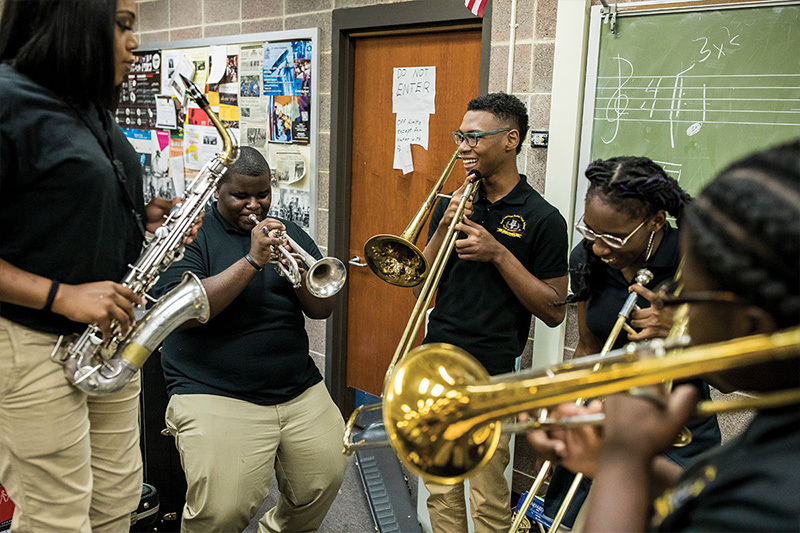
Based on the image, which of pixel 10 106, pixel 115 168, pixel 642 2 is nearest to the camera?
pixel 10 106

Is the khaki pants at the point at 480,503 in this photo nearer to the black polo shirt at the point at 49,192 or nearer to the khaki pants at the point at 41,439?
the khaki pants at the point at 41,439

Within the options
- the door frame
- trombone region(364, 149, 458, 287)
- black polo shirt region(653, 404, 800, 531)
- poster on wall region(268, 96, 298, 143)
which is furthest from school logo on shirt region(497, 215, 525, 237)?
poster on wall region(268, 96, 298, 143)

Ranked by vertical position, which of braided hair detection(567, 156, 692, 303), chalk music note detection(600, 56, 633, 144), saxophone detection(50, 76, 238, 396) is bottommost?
saxophone detection(50, 76, 238, 396)

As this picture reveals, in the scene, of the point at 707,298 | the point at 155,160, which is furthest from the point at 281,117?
the point at 707,298

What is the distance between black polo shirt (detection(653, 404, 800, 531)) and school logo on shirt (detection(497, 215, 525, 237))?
1.62m

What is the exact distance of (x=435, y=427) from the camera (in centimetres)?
116

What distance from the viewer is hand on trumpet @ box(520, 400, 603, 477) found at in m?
1.06

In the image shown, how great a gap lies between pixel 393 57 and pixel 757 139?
199 cm

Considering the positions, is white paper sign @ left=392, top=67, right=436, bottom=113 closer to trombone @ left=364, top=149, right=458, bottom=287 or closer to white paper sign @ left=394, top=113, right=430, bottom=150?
white paper sign @ left=394, top=113, right=430, bottom=150

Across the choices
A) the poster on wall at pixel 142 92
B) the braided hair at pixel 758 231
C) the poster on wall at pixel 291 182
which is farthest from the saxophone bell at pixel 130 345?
the poster on wall at pixel 142 92

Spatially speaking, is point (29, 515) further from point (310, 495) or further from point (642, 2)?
point (642, 2)

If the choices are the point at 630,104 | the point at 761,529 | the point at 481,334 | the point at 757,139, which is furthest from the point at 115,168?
the point at 757,139

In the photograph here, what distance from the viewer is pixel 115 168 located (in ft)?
5.76

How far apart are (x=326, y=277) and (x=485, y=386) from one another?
1.50 meters
